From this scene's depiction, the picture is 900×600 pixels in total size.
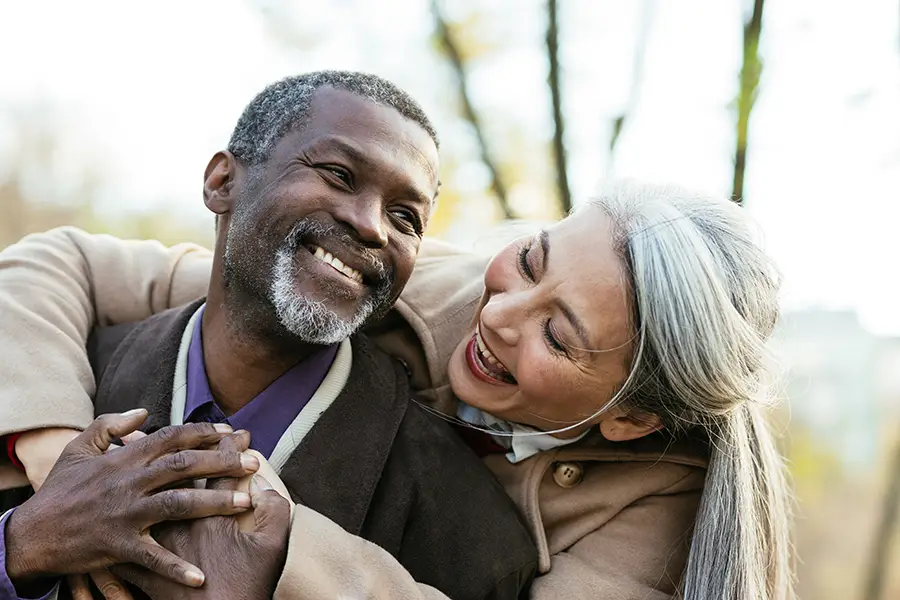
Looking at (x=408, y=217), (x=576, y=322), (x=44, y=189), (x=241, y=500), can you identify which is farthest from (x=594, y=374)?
(x=44, y=189)

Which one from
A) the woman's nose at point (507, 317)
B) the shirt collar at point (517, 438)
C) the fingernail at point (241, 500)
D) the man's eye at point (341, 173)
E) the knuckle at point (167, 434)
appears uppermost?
the man's eye at point (341, 173)

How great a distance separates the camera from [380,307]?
2320 mm

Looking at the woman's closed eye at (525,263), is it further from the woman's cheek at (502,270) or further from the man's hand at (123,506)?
the man's hand at (123,506)

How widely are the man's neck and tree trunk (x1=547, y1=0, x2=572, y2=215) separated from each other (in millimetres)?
1605

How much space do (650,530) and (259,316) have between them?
52.9 inches

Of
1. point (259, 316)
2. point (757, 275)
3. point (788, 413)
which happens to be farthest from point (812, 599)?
point (259, 316)

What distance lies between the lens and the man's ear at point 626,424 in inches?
96.7

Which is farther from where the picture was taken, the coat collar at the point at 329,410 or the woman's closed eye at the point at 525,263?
the woman's closed eye at the point at 525,263

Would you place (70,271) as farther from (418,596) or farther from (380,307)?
(418,596)

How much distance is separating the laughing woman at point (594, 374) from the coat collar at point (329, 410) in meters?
0.14

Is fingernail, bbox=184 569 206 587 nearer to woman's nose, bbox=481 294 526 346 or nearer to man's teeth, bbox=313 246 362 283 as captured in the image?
man's teeth, bbox=313 246 362 283

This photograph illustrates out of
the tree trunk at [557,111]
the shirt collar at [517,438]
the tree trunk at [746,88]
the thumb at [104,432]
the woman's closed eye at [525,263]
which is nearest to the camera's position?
the thumb at [104,432]

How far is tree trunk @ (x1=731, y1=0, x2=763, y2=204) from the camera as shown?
316cm

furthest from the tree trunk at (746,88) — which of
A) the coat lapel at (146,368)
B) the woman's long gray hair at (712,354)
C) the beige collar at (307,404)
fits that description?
the coat lapel at (146,368)
